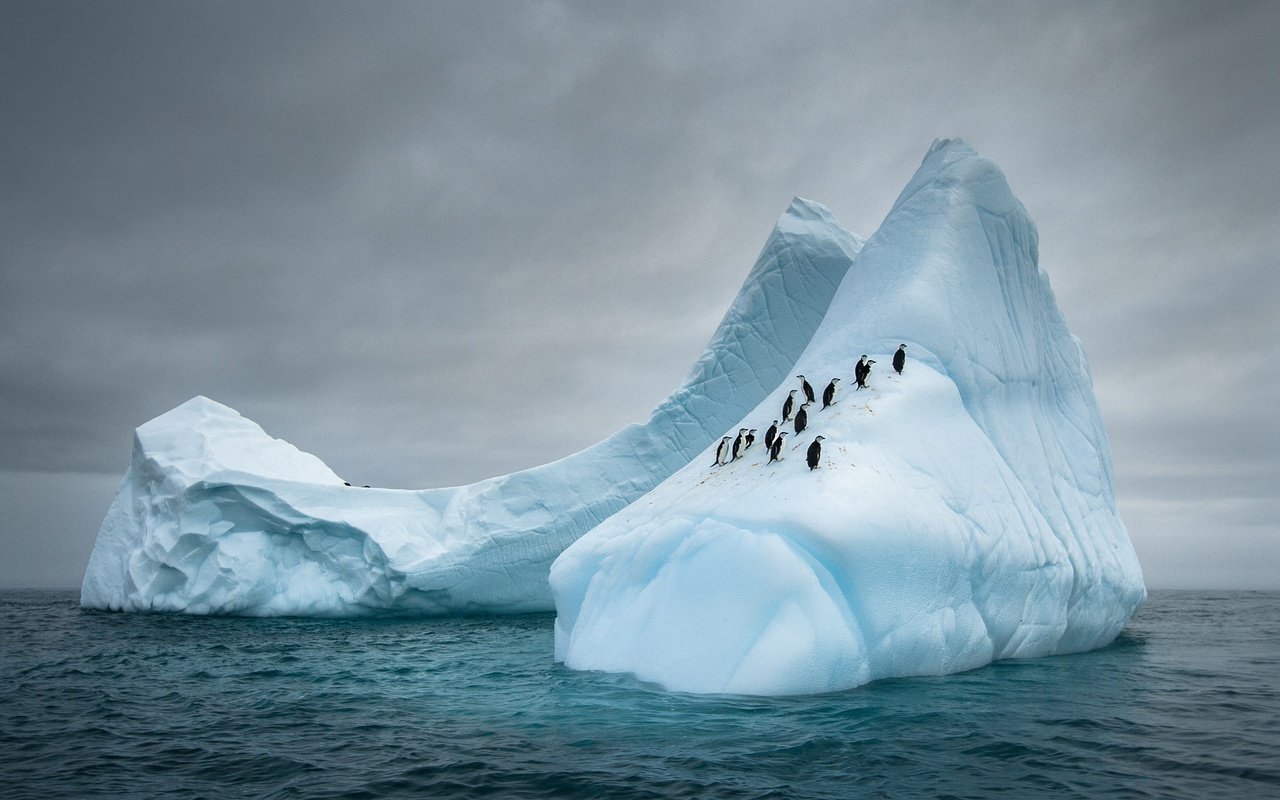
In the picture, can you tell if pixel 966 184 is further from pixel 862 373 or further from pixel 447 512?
pixel 447 512

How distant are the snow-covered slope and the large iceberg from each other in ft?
15.2

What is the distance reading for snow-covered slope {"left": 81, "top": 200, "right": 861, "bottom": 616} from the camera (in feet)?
66.5

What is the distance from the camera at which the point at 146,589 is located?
21625 millimetres

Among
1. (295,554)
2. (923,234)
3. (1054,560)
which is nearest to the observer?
(1054,560)

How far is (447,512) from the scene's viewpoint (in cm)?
2244

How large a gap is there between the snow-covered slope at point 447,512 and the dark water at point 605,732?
29.0 ft

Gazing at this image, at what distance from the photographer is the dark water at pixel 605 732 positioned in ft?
17.7

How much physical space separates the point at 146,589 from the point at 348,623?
6388 millimetres

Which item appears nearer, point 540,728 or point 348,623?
point 540,728

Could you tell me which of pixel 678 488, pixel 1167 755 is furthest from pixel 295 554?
pixel 1167 755

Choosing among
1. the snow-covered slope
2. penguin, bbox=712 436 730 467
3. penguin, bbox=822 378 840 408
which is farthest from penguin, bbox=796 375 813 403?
the snow-covered slope

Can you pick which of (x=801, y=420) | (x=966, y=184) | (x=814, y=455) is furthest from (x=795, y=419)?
(x=966, y=184)

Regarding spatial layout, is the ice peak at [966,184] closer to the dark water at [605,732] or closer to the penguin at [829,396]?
the penguin at [829,396]

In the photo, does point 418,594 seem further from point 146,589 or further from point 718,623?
point 718,623
